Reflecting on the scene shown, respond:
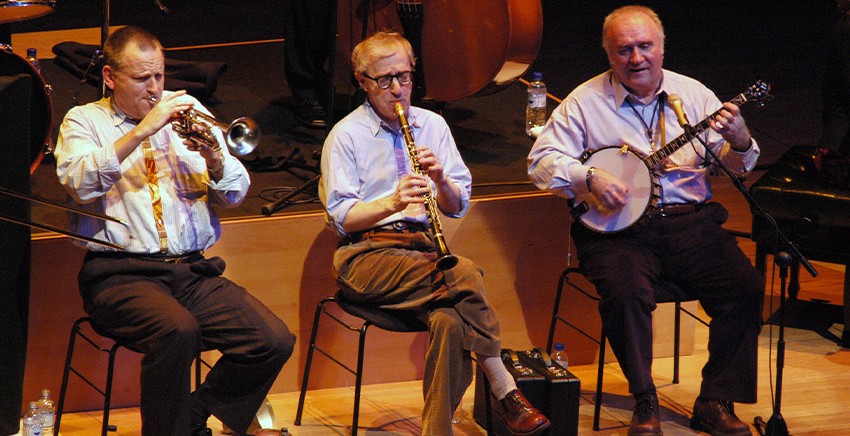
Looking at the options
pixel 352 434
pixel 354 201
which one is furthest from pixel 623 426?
pixel 354 201

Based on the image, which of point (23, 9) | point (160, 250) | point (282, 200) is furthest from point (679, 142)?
point (23, 9)

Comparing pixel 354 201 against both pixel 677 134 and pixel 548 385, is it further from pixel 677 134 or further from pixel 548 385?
pixel 677 134

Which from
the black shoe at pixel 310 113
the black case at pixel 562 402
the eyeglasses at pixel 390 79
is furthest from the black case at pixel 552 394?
the black shoe at pixel 310 113

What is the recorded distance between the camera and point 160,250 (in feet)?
13.0

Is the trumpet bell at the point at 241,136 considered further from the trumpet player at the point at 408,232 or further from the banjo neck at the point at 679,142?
the banjo neck at the point at 679,142

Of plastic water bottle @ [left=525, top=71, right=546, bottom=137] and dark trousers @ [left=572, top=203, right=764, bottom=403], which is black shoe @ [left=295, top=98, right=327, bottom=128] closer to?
plastic water bottle @ [left=525, top=71, right=546, bottom=137]

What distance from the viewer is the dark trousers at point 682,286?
4.21 metres

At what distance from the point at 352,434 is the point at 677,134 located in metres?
1.67

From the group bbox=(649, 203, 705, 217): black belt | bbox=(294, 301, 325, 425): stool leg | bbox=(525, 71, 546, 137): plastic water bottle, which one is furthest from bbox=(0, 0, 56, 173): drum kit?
bbox=(649, 203, 705, 217): black belt

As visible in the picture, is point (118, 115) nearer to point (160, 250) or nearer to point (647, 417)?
point (160, 250)

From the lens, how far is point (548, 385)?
4.20 m

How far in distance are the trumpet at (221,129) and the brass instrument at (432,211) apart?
0.52 m

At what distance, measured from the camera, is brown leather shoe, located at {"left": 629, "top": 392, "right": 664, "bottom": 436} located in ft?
13.9

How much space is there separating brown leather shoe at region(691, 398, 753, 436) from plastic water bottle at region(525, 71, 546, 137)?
1.77 m
